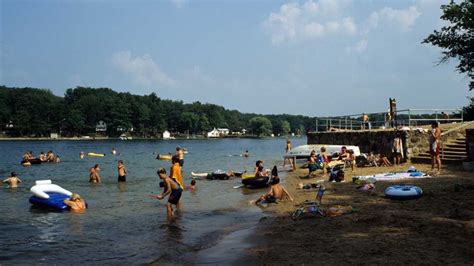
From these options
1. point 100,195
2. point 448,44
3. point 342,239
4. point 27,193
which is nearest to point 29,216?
point 100,195

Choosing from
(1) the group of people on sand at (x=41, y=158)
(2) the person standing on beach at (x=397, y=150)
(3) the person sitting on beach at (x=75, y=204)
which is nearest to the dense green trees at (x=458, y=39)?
(2) the person standing on beach at (x=397, y=150)

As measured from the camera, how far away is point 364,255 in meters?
6.57

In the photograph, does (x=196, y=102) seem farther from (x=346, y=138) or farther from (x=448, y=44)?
(x=448, y=44)

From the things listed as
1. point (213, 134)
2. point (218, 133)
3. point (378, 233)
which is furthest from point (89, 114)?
point (378, 233)

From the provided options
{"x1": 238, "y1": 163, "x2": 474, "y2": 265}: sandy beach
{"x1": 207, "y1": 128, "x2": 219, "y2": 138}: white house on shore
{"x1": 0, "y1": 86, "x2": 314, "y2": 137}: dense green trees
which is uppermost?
{"x1": 0, "y1": 86, "x2": 314, "y2": 137}: dense green trees

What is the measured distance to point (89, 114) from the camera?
13950cm

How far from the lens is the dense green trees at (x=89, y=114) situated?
128500 millimetres

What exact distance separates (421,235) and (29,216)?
11659mm

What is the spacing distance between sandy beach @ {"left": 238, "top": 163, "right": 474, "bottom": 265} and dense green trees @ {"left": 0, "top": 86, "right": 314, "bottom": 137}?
5221 inches

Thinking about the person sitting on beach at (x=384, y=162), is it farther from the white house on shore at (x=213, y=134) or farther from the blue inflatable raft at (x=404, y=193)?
the white house on shore at (x=213, y=134)

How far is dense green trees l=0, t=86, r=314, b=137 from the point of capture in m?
128

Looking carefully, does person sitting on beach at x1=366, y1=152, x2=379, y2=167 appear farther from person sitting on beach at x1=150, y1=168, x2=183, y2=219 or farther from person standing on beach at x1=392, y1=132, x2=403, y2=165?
person sitting on beach at x1=150, y1=168, x2=183, y2=219

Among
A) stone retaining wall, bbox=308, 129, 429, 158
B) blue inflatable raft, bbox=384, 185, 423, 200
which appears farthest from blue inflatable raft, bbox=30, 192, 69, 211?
stone retaining wall, bbox=308, 129, 429, 158

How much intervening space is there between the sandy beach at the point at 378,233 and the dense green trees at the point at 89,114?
132623 mm
